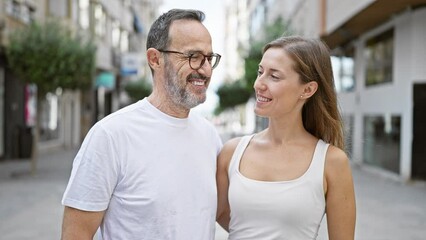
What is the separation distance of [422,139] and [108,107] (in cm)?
2820

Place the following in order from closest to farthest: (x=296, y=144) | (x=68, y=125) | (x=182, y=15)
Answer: (x=182, y=15) → (x=296, y=144) → (x=68, y=125)

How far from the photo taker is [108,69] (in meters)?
30.9

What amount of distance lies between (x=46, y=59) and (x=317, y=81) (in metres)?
12.6

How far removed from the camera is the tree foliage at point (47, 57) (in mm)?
14172

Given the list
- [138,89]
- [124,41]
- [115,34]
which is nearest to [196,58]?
[115,34]

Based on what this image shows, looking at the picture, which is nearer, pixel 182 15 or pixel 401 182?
pixel 182 15

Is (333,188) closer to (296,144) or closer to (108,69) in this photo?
(296,144)

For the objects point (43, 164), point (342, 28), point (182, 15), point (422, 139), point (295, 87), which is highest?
point (342, 28)

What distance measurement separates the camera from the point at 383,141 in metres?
16.6

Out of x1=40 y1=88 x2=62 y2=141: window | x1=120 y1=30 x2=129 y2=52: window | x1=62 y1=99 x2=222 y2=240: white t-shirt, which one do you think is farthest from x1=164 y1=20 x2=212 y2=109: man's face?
x1=120 y1=30 x2=129 y2=52: window

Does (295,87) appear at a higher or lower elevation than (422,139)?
higher

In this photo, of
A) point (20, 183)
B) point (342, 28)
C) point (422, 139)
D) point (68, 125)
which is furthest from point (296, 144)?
point (68, 125)

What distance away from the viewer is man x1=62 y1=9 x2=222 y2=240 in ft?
7.06

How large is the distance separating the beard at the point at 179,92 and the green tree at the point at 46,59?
483 inches
